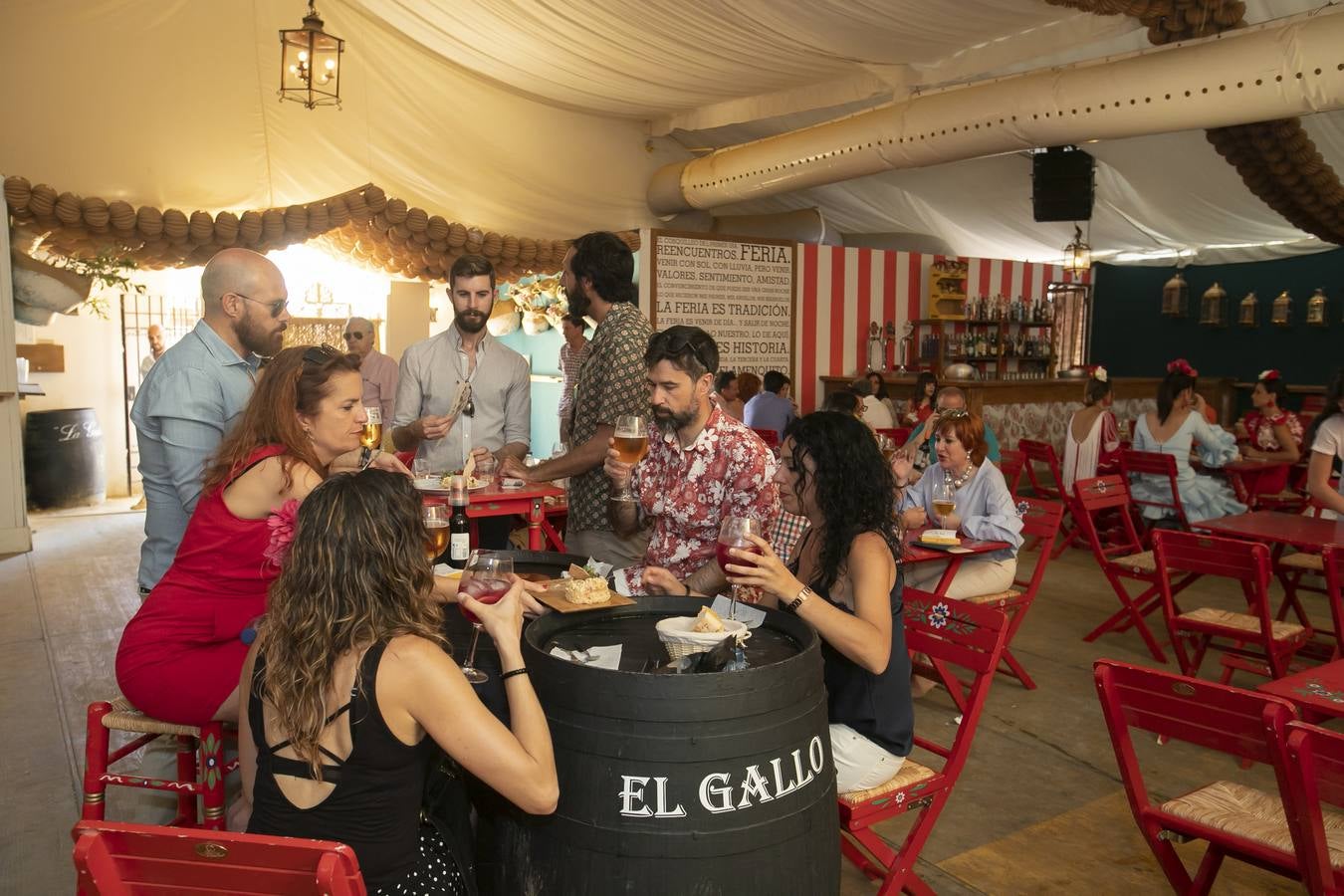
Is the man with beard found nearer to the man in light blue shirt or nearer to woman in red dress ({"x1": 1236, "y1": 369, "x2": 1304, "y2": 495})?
the man in light blue shirt

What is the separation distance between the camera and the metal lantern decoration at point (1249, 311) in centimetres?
1232

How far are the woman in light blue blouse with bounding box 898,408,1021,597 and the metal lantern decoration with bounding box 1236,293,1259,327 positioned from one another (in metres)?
9.95

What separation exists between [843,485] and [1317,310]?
39.0 feet

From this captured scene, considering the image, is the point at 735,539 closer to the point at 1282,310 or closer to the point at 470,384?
the point at 470,384

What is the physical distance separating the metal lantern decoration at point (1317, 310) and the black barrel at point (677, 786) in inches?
491

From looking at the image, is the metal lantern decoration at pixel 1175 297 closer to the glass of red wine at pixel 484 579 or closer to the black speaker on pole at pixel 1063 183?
the black speaker on pole at pixel 1063 183

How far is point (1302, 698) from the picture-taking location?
2.12 m

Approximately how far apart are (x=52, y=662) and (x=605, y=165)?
657 cm

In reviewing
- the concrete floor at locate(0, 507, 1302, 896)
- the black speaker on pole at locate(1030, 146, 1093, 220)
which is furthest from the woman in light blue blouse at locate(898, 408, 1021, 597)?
the black speaker on pole at locate(1030, 146, 1093, 220)

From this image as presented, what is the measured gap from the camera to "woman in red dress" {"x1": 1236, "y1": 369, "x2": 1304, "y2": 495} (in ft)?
21.9

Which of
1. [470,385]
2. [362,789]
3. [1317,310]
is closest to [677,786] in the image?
[362,789]

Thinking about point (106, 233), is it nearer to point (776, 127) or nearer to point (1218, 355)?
point (776, 127)

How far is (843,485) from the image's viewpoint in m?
2.30

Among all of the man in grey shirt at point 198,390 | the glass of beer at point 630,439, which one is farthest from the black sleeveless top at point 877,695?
the man in grey shirt at point 198,390
